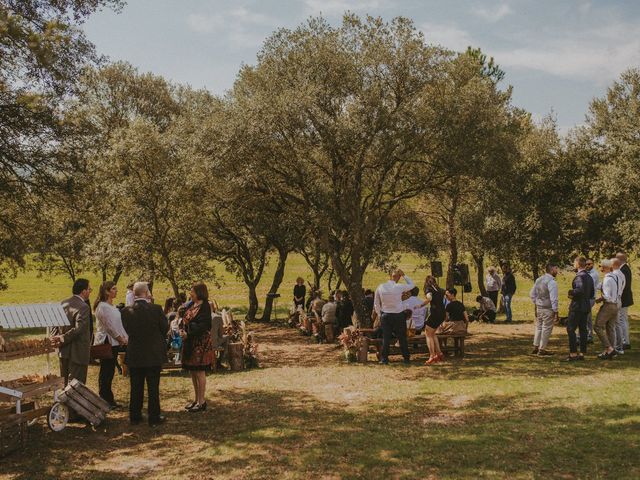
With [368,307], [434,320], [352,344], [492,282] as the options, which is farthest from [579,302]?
[492,282]

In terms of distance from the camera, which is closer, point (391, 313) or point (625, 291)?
point (391, 313)

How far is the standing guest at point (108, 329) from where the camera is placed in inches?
335

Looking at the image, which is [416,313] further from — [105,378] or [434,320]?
[105,378]

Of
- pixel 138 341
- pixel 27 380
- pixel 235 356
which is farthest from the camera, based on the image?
pixel 235 356

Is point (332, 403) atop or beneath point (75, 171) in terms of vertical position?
beneath

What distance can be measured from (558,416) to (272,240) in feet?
55.0

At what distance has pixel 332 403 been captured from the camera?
922 centimetres

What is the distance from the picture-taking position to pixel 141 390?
320 inches

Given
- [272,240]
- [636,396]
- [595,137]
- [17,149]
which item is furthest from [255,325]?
[636,396]

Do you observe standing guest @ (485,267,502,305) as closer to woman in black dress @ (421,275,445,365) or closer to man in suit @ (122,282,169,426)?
woman in black dress @ (421,275,445,365)

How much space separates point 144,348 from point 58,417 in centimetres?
143

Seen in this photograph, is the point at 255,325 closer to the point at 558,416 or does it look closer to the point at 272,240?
the point at 272,240

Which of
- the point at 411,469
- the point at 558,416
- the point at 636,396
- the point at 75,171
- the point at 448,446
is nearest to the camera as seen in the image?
the point at 411,469

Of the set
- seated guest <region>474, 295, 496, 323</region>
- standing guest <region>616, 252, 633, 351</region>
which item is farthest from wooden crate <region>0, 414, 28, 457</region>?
seated guest <region>474, 295, 496, 323</region>
